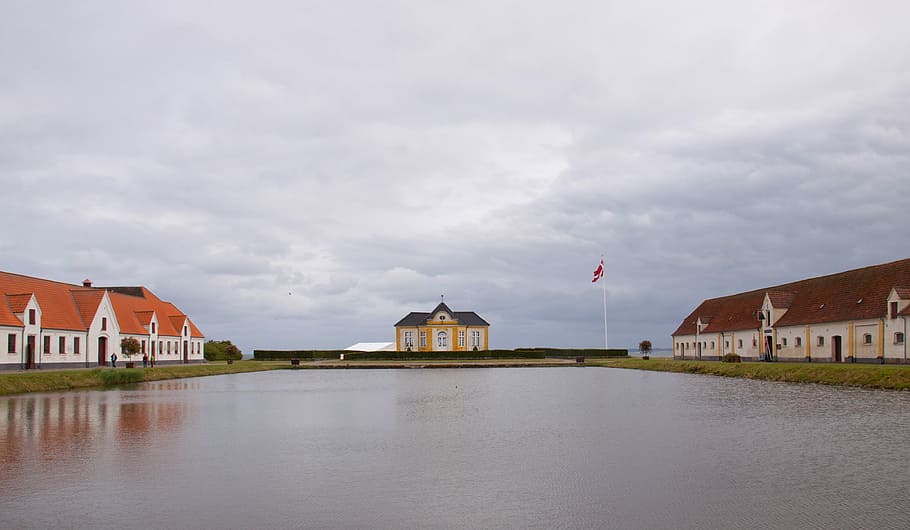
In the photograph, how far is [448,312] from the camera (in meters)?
85.1

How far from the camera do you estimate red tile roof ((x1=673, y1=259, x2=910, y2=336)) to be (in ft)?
121

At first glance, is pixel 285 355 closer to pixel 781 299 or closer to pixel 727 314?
pixel 727 314

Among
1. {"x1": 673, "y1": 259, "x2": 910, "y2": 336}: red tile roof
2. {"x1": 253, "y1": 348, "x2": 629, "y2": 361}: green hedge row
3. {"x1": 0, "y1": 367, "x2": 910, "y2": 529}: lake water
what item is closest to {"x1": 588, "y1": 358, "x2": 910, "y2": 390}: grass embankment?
{"x1": 673, "y1": 259, "x2": 910, "y2": 336}: red tile roof

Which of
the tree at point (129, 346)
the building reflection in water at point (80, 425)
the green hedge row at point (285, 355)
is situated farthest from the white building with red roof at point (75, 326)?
the green hedge row at point (285, 355)

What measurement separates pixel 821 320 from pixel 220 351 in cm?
5329

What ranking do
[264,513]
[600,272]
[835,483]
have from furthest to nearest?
[600,272], [835,483], [264,513]

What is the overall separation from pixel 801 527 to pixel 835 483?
264 centimetres

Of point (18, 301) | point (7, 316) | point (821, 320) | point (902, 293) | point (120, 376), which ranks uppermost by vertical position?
point (18, 301)

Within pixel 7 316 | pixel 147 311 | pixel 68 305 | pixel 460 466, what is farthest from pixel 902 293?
pixel 147 311

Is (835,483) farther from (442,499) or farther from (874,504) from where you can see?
(442,499)

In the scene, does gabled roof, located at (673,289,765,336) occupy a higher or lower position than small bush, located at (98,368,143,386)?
higher

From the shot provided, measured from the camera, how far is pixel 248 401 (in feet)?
83.7

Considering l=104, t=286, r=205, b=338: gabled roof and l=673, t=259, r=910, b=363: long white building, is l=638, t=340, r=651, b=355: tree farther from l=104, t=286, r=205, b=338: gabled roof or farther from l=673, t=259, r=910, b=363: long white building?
l=104, t=286, r=205, b=338: gabled roof

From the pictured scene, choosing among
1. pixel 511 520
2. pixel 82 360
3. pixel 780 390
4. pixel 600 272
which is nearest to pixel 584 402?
pixel 780 390
